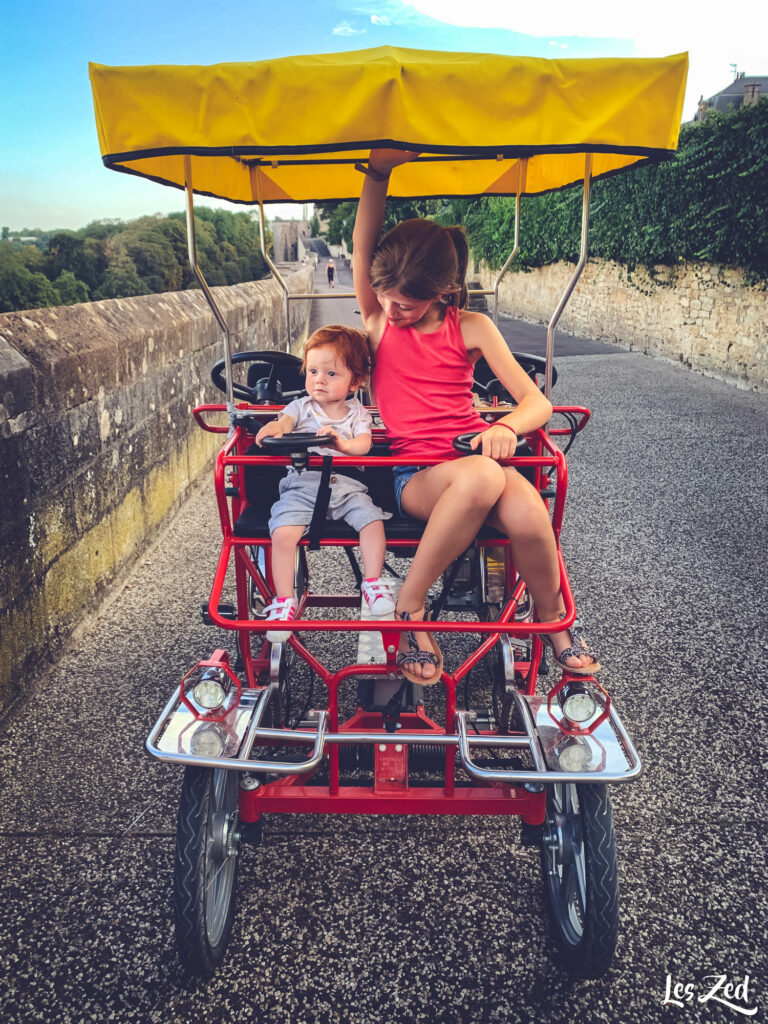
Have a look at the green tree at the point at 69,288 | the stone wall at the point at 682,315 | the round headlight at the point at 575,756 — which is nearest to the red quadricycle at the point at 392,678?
the round headlight at the point at 575,756

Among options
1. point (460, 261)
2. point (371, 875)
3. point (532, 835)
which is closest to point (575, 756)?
point (532, 835)

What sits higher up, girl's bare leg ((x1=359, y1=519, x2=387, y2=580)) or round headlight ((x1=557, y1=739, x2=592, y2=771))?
girl's bare leg ((x1=359, y1=519, x2=387, y2=580))

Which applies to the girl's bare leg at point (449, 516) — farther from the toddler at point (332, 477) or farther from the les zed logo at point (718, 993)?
the les zed logo at point (718, 993)

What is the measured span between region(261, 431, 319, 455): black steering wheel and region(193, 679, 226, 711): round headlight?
0.70 m

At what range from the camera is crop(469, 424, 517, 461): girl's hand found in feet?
7.56

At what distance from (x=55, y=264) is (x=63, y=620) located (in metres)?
43.1

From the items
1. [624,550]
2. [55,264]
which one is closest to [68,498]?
[624,550]

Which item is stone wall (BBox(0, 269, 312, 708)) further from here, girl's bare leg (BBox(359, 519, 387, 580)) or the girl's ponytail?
the girl's ponytail

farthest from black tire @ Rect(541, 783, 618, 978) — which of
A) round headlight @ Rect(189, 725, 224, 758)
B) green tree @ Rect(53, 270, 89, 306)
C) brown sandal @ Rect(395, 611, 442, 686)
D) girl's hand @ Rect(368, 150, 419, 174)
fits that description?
green tree @ Rect(53, 270, 89, 306)

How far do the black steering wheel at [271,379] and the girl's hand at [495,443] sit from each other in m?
1.16

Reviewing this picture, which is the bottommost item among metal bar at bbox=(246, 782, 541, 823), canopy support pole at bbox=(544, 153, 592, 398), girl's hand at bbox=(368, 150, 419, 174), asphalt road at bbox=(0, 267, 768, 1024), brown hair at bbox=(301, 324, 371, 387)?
asphalt road at bbox=(0, 267, 768, 1024)

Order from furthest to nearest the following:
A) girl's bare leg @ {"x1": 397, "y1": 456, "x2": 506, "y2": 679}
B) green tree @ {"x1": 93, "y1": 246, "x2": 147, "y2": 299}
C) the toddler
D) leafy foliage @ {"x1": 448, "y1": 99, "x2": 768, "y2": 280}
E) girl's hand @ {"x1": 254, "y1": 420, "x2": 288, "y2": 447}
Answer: green tree @ {"x1": 93, "y1": 246, "x2": 147, "y2": 299}, leafy foliage @ {"x1": 448, "y1": 99, "x2": 768, "y2": 280}, girl's hand @ {"x1": 254, "y1": 420, "x2": 288, "y2": 447}, the toddler, girl's bare leg @ {"x1": 397, "y1": 456, "x2": 506, "y2": 679}

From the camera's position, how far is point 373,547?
245 centimetres

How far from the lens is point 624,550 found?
16.9ft
